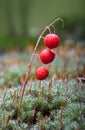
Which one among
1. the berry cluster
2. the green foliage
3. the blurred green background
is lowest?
the blurred green background

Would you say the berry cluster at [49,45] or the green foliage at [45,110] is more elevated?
the berry cluster at [49,45]

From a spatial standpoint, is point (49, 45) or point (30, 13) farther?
point (30, 13)

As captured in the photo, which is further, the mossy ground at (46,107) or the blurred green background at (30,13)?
the blurred green background at (30,13)

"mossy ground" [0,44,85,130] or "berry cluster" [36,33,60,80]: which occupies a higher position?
"berry cluster" [36,33,60,80]

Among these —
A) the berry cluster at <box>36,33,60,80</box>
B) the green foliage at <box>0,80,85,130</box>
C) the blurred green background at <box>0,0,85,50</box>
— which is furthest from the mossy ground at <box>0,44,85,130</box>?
the blurred green background at <box>0,0,85,50</box>

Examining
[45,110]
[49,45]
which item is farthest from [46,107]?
[49,45]

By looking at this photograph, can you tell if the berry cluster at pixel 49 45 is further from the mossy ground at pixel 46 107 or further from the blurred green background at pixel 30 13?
the blurred green background at pixel 30 13

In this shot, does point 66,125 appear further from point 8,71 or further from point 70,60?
point 70,60

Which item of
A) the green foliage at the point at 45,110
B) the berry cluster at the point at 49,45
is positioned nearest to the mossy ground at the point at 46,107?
the green foliage at the point at 45,110

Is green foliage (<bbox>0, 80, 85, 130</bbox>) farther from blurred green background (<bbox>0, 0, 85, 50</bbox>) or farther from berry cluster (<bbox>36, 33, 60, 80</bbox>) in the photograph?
blurred green background (<bbox>0, 0, 85, 50</bbox>)

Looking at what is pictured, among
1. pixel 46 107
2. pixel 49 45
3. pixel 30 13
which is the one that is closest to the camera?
pixel 49 45

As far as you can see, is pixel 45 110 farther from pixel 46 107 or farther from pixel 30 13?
pixel 30 13
